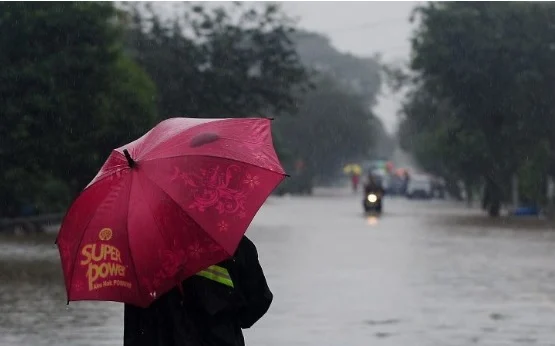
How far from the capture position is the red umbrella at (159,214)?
556 centimetres

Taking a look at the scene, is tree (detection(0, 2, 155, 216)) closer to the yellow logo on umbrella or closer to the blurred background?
the blurred background

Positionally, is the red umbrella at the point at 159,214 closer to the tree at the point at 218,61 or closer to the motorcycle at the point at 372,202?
the tree at the point at 218,61

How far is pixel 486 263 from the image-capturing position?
2305 cm

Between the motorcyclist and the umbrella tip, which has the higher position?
the umbrella tip

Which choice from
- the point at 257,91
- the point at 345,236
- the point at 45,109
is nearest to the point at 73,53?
the point at 45,109

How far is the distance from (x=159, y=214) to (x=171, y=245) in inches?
5.1

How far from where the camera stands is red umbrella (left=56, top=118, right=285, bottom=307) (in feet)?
18.2

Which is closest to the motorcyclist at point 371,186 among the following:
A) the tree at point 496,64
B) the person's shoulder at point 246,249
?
the tree at point 496,64

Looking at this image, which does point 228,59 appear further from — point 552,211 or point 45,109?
point 45,109

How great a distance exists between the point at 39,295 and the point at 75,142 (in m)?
10.8

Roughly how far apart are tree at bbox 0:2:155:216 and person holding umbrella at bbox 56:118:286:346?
1978 cm

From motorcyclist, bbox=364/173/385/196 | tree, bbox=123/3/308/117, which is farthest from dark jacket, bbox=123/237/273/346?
motorcyclist, bbox=364/173/385/196

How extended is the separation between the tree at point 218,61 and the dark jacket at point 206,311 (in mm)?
38320

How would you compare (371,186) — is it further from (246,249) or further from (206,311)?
(206,311)
